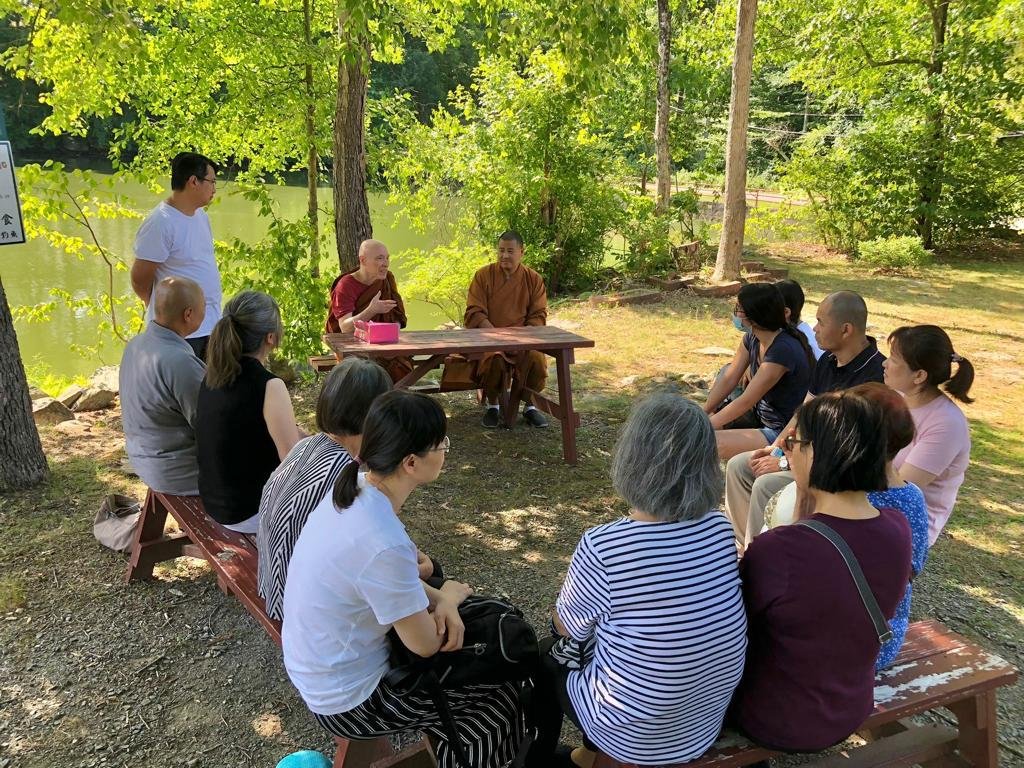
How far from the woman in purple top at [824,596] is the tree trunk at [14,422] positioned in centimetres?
332

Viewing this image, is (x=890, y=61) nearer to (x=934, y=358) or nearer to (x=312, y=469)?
(x=934, y=358)

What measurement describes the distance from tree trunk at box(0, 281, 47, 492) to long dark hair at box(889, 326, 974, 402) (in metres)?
3.60

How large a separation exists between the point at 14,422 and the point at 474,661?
2861 mm

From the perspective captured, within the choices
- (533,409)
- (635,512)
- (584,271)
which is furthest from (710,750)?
(584,271)

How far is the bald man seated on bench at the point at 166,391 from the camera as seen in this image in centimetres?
258

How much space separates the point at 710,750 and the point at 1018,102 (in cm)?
1261

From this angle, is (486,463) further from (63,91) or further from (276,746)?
(63,91)

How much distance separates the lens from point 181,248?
3607 mm

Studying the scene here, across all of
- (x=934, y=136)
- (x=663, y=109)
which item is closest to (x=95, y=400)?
(x=663, y=109)

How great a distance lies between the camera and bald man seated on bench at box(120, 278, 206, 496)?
2.58 meters

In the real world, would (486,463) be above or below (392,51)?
below

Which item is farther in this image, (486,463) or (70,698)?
(486,463)

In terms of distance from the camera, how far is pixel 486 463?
426 cm

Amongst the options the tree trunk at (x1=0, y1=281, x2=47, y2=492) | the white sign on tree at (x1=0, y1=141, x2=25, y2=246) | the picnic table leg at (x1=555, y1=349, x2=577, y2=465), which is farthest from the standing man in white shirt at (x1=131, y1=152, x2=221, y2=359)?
the picnic table leg at (x1=555, y1=349, x2=577, y2=465)
